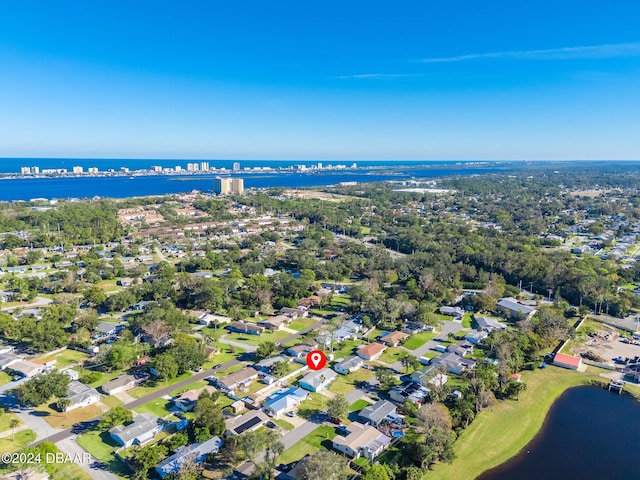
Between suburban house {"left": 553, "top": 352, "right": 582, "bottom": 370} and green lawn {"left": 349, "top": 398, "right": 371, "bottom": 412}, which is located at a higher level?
suburban house {"left": 553, "top": 352, "right": 582, "bottom": 370}

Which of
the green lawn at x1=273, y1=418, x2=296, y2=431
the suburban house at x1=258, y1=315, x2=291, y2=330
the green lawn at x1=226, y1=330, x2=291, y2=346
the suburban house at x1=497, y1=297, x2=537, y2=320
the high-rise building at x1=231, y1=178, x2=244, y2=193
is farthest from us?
the high-rise building at x1=231, y1=178, x2=244, y2=193

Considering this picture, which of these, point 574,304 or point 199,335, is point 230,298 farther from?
point 574,304

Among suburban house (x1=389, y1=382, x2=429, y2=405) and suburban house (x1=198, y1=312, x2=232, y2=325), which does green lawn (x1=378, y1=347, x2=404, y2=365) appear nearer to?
suburban house (x1=389, y1=382, x2=429, y2=405)

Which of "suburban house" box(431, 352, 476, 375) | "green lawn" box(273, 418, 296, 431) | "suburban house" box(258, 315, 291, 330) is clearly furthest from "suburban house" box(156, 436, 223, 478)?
"suburban house" box(431, 352, 476, 375)

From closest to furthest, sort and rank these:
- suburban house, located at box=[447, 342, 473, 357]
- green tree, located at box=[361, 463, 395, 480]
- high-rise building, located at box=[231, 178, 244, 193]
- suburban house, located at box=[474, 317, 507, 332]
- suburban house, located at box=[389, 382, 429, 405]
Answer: green tree, located at box=[361, 463, 395, 480] < suburban house, located at box=[389, 382, 429, 405] < suburban house, located at box=[447, 342, 473, 357] < suburban house, located at box=[474, 317, 507, 332] < high-rise building, located at box=[231, 178, 244, 193]

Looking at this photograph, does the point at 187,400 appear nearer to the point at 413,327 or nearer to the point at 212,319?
the point at 212,319

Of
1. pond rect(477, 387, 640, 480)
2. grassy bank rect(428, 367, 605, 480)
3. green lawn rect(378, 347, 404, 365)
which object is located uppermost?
green lawn rect(378, 347, 404, 365)

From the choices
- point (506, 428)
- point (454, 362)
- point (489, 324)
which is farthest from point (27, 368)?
point (489, 324)

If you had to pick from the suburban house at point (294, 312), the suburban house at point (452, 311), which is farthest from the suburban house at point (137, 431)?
the suburban house at point (452, 311)
